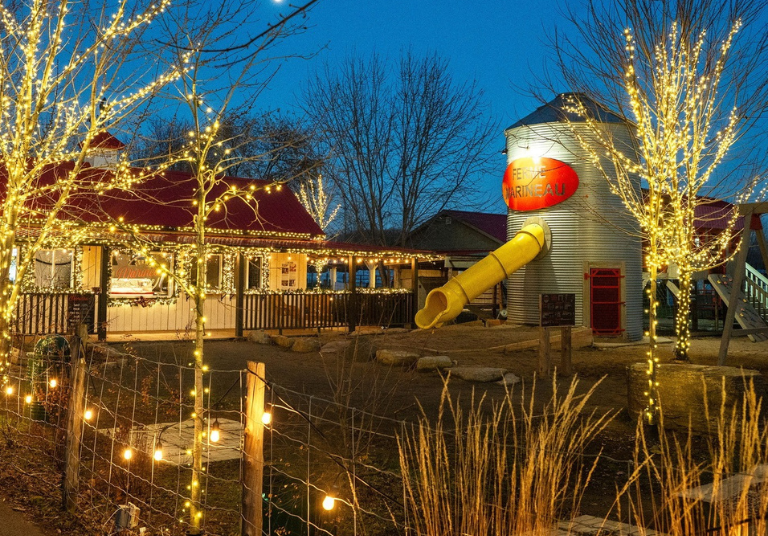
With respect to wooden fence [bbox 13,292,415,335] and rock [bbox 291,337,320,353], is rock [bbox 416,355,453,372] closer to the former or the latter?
rock [bbox 291,337,320,353]

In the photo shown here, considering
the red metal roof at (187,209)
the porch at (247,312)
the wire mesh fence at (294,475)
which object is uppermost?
the red metal roof at (187,209)

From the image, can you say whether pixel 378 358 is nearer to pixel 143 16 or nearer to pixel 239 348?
pixel 239 348

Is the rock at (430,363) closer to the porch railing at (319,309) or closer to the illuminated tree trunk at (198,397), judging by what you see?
the porch railing at (319,309)

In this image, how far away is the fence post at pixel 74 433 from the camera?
534cm

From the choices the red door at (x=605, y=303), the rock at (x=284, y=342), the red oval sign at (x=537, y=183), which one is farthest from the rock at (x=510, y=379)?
the red oval sign at (x=537, y=183)

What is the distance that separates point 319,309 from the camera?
2062cm

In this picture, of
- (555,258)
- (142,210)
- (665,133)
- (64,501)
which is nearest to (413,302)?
(555,258)

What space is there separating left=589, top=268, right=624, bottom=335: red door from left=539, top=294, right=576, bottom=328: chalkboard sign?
6540mm

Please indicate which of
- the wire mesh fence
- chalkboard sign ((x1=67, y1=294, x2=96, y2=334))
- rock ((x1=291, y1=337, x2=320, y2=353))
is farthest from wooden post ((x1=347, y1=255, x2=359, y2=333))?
the wire mesh fence

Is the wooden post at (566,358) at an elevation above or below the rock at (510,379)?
above

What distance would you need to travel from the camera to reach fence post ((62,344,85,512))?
5336 mm

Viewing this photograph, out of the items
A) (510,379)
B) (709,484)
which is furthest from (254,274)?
(709,484)

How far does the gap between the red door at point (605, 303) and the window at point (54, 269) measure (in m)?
14.3

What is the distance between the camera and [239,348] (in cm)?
1652
